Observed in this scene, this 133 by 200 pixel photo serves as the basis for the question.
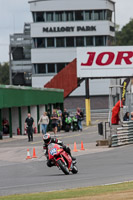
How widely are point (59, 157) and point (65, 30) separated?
6556cm

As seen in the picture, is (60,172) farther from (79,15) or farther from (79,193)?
(79,15)

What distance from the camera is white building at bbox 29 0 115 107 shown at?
81.0 meters

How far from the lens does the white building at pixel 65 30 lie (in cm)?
8100

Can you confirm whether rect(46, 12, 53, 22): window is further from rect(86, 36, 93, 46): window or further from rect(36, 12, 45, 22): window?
rect(86, 36, 93, 46): window

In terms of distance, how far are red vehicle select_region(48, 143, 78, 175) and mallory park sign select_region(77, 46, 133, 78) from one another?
34.3 metres

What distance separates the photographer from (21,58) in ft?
309

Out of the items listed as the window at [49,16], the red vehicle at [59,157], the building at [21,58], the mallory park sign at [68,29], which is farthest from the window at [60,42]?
the red vehicle at [59,157]

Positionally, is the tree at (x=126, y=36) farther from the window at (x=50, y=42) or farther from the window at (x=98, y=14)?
the window at (x=50, y=42)

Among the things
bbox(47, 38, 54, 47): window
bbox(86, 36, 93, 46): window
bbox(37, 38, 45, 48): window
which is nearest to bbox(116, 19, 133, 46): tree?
bbox(86, 36, 93, 46): window

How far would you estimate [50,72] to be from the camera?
8269cm

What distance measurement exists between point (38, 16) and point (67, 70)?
2889 centimetres

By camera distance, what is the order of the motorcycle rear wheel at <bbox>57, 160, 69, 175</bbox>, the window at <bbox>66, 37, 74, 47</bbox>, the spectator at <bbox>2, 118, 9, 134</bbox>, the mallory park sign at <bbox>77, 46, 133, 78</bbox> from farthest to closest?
1. the window at <bbox>66, 37, 74, 47</bbox>
2. the mallory park sign at <bbox>77, 46, 133, 78</bbox>
3. the spectator at <bbox>2, 118, 9, 134</bbox>
4. the motorcycle rear wheel at <bbox>57, 160, 69, 175</bbox>

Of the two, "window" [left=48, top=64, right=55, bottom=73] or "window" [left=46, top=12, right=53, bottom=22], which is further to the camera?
"window" [left=48, top=64, right=55, bottom=73]

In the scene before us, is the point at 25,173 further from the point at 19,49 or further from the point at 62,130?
the point at 19,49
